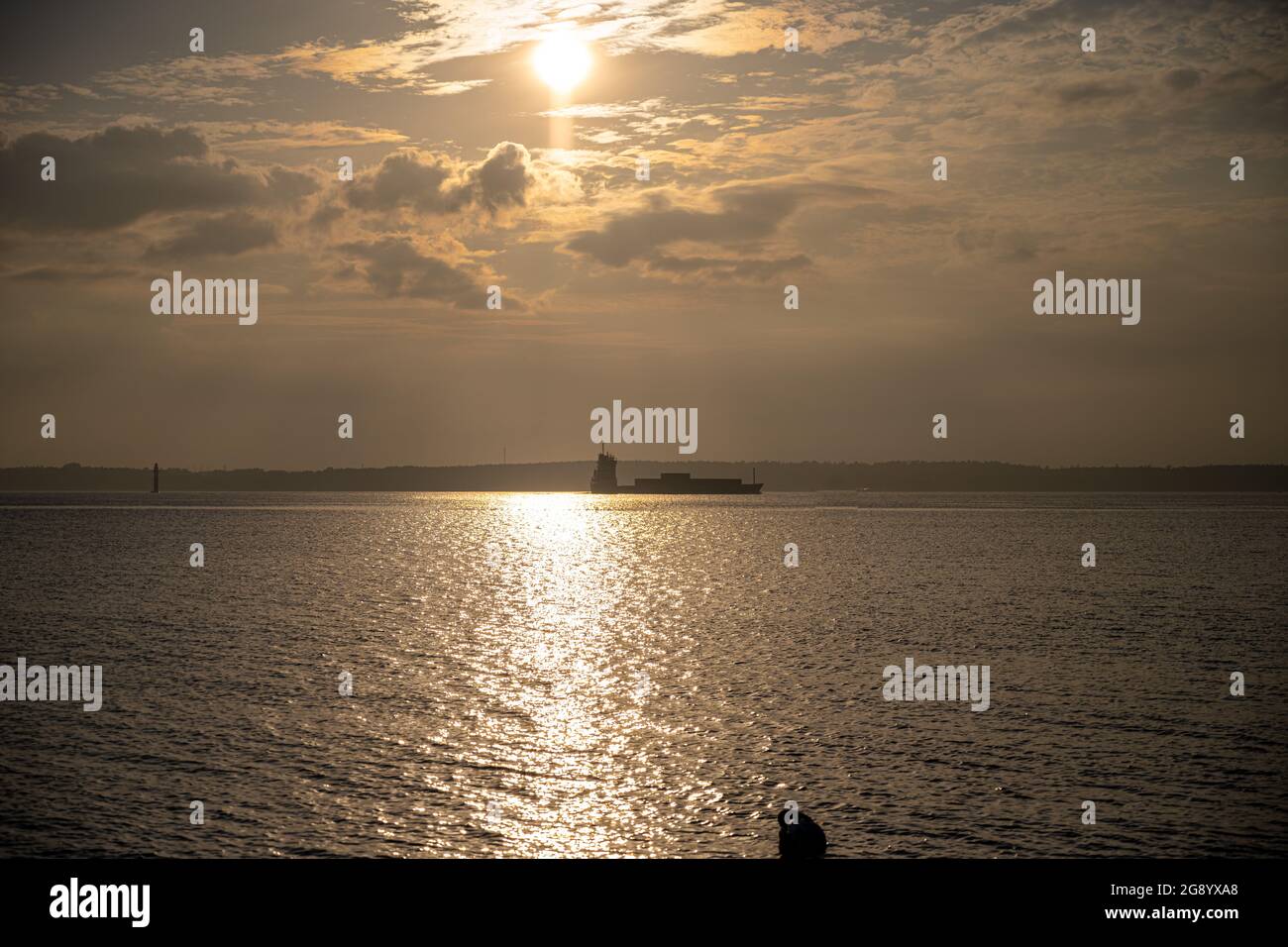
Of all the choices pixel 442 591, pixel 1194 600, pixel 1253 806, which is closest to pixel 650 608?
pixel 442 591

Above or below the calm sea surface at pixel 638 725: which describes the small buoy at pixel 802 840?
above

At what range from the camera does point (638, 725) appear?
38.5m

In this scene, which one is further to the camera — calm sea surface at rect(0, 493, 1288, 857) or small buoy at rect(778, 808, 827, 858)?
calm sea surface at rect(0, 493, 1288, 857)

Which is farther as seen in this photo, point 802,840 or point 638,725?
point 638,725

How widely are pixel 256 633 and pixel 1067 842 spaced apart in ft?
161

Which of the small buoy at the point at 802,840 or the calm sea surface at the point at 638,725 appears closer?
the small buoy at the point at 802,840

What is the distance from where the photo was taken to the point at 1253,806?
2819 centimetres

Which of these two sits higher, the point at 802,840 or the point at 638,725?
the point at 802,840

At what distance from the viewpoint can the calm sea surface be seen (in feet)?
85.7

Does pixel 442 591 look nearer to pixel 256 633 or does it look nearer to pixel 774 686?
pixel 256 633

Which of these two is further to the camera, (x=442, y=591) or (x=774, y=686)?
(x=442, y=591)

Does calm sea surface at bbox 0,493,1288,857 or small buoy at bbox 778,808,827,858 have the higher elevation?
small buoy at bbox 778,808,827,858

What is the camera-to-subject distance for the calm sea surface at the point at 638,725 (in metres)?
26.1
